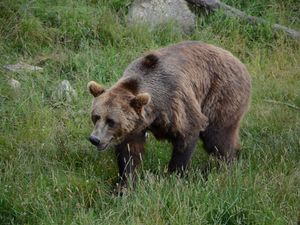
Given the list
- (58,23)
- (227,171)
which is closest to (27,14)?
(58,23)

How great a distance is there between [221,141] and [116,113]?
4.28 ft

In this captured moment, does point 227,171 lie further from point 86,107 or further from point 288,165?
point 86,107

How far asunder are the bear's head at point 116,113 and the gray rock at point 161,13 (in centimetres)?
387

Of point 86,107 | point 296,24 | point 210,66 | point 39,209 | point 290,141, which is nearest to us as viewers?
point 39,209

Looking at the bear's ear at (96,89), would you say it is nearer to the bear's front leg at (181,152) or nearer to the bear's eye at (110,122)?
the bear's eye at (110,122)

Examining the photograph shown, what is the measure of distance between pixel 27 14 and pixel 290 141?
4145 mm

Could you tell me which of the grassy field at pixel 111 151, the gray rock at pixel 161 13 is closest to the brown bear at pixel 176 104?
the grassy field at pixel 111 151

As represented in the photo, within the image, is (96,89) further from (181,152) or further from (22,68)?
(22,68)

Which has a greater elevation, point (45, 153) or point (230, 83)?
point (230, 83)

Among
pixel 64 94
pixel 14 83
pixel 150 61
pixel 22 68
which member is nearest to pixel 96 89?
pixel 150 61

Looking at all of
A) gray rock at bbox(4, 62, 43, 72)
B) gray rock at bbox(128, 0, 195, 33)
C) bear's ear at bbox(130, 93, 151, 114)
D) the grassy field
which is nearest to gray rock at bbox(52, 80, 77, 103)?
the grassy field

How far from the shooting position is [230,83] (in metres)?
6.35

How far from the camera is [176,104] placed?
5.92 m

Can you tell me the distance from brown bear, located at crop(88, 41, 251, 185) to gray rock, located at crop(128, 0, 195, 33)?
315 cm
